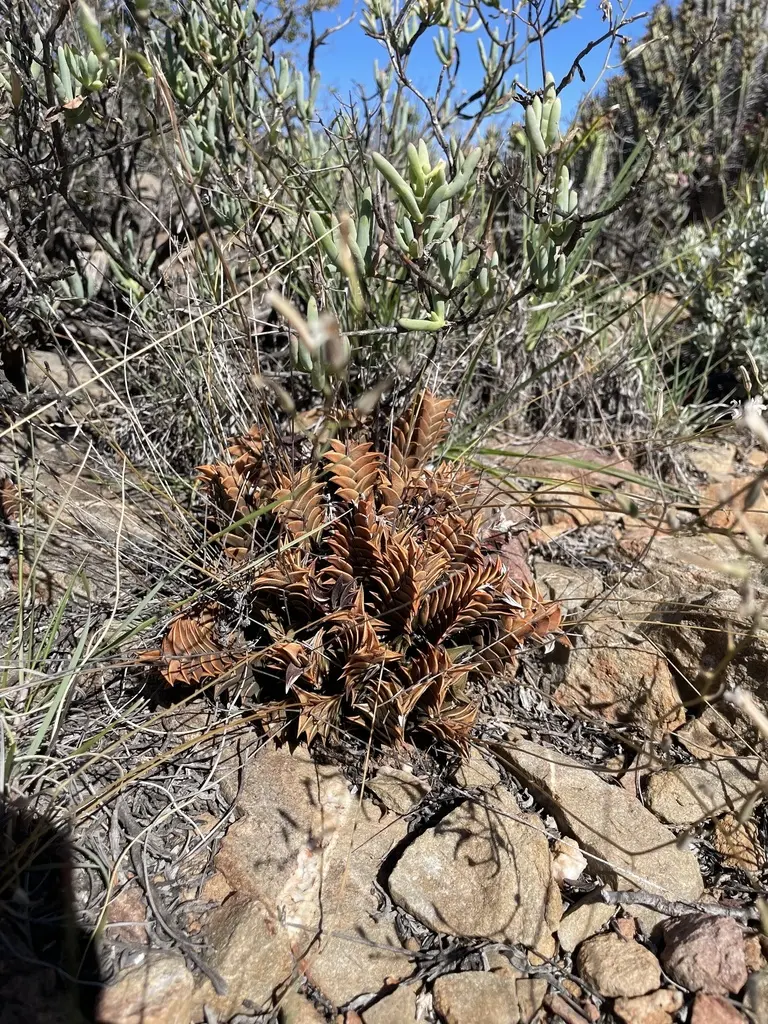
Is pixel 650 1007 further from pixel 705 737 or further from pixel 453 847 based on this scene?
pixel 705 737

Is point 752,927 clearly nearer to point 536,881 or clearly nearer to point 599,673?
point 536,881

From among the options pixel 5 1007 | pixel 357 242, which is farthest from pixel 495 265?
pixel 5 1007

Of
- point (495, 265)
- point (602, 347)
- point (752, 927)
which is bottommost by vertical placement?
point (752, 927)

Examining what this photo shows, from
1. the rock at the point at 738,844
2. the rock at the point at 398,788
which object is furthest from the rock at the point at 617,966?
the rock at the point at 398,788

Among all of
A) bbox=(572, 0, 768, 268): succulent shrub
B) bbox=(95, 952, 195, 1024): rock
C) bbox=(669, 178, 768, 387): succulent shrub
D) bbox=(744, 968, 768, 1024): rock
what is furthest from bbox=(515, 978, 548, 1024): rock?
bbox=(572, 0, 768, 268): succulent shrub

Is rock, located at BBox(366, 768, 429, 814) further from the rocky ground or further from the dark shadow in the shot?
the dark shadow

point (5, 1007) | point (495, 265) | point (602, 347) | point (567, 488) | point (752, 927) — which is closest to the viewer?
point (5, 1007)
